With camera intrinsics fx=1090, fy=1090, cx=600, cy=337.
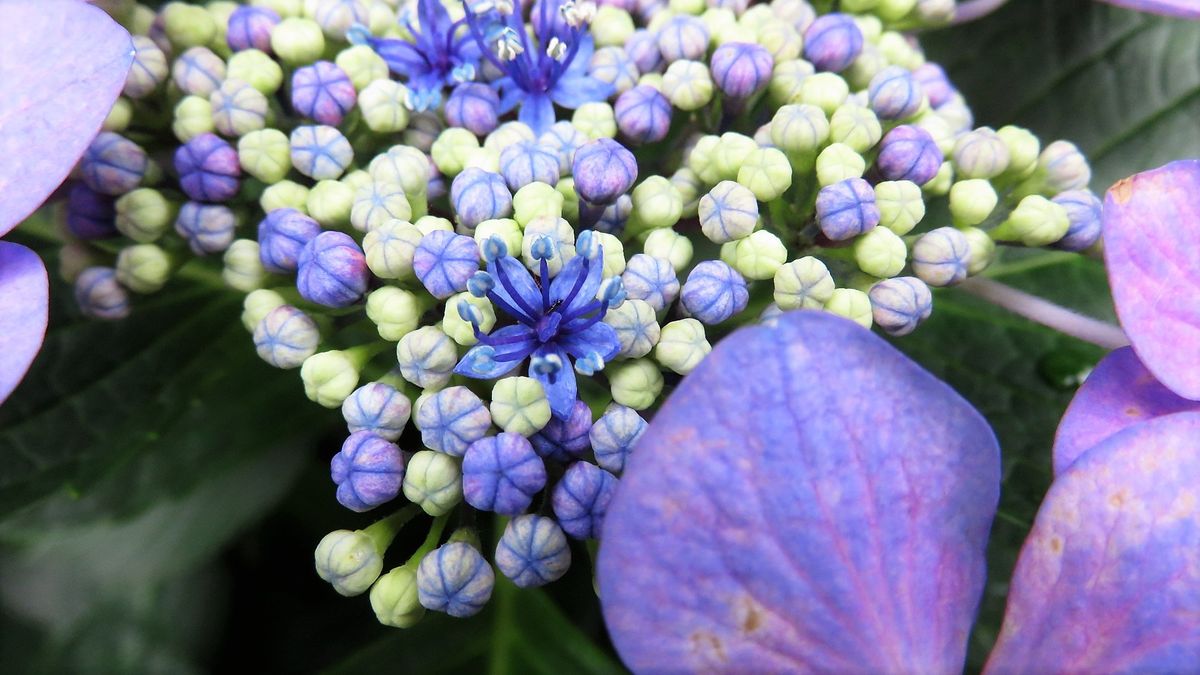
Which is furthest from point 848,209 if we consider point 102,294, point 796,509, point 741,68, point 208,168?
point 102,294

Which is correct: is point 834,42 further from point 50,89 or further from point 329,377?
point 50,89

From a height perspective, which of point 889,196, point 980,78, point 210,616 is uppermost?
point 889,196

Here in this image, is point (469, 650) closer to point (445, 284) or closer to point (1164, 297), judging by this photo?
point (445, 284)

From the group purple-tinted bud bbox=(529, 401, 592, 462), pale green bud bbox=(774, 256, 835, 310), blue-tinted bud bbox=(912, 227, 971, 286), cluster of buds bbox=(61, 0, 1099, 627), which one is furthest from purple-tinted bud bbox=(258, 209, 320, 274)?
blue-tinted bud bbox=(912, 227, 971, 286)

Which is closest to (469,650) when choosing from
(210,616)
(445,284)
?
(210,616)

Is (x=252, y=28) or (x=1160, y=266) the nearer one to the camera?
(x=1160, y=266)

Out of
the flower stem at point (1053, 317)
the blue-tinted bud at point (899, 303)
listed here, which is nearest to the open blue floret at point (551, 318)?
the blue-tinted bud at point (899, 303)

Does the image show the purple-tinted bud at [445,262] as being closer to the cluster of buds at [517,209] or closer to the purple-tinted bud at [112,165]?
the cluster of buds at [517,209]
